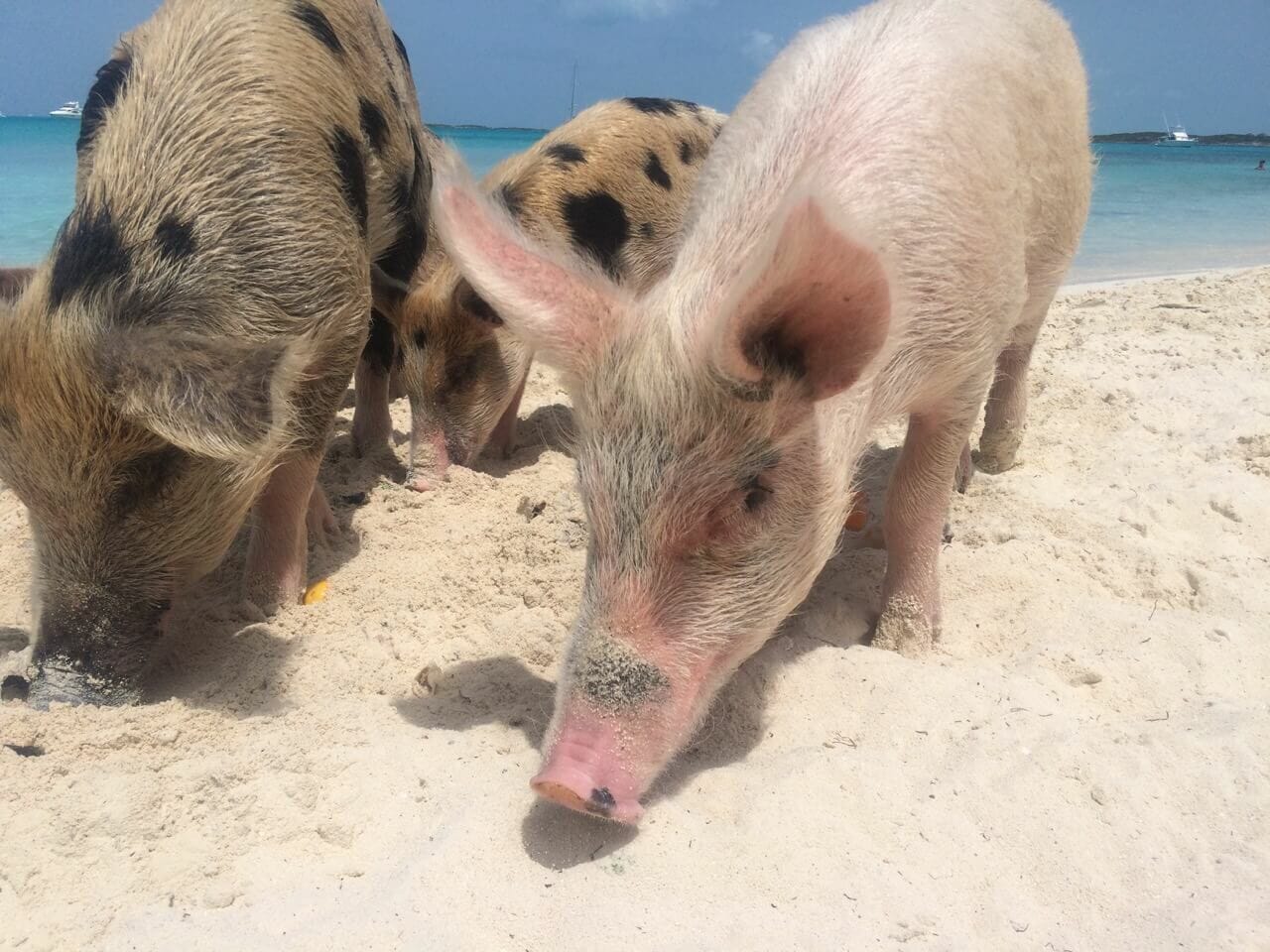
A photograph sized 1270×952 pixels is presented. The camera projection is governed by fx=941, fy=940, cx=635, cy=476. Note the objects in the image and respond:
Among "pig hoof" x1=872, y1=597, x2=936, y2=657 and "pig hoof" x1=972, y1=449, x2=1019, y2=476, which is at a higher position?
"pig hoof" x1=872, y1=597, x2=936, y2=657

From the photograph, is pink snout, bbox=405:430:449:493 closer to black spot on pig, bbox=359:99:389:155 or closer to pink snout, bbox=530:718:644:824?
black spot on pig, bbox=359:99:389:155

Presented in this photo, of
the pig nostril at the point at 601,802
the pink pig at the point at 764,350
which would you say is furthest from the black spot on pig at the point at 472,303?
the pig nostril at the point at 601,802

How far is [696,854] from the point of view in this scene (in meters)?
2.39

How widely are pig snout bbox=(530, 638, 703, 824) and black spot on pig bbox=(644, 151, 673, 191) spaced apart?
463cm

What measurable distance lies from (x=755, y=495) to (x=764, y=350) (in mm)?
430

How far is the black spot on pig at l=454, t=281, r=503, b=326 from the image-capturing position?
5410mm

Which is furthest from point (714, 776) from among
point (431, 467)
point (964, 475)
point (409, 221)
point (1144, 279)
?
point (1144, 279)

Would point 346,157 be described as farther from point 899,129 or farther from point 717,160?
point 899,129

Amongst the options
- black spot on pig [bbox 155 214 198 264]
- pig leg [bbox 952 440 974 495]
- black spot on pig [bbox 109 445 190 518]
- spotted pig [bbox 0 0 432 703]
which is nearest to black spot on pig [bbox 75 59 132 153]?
spotted pig [bbox 0 0 432 703]

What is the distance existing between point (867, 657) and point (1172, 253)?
15.8m

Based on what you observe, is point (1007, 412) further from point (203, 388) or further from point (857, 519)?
point (203, 388)

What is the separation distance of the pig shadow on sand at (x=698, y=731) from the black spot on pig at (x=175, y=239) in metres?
1.72

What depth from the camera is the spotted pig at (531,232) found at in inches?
218

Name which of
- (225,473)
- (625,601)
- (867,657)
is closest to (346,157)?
(225,473)
